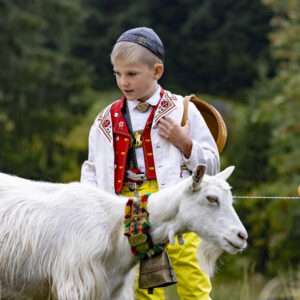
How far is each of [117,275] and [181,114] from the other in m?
1.13

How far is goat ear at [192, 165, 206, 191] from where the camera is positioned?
10.8 ft

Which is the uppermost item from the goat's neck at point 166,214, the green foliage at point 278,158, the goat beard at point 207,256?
the green foliage at point 278,158

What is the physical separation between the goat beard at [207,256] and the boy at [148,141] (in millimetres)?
68

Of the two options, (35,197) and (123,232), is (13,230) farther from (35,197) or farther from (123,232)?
(123,232)

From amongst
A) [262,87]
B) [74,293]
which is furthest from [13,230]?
[262,87]

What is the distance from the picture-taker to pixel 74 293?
340 cm

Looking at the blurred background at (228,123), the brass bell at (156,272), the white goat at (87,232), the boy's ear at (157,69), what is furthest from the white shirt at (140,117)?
the blurred background at (228,123)

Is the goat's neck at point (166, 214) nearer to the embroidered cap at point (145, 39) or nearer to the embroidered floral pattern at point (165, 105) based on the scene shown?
the embroidered floral pattern at point (165, 105)

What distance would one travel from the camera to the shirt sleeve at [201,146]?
12.6 ft

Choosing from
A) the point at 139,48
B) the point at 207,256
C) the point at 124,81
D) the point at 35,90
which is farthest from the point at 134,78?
the point at 35,90

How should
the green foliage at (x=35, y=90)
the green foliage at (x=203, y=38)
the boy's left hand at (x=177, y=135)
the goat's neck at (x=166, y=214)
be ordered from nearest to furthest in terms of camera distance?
the goat's neck at (x=166, y=214), the boy's left hand at (x=177, y=135), the green foliage at (x=35, y=90), the green foliage at (x=203, y=38)

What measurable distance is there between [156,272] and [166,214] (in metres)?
0.35

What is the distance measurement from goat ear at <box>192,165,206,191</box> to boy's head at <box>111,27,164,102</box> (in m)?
0.87

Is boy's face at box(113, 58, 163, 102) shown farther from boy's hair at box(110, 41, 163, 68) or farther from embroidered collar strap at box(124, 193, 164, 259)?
embroidered collar strap at box(124, 193, 164, 259)
